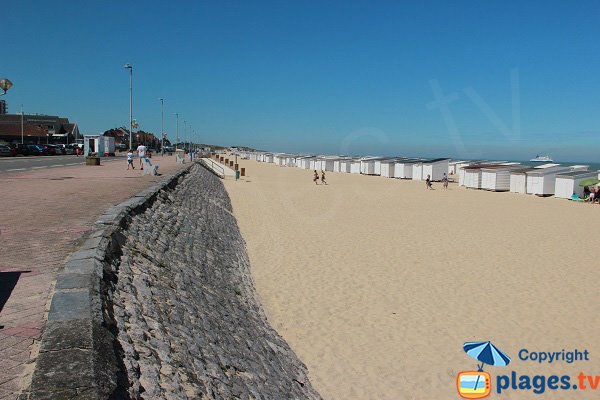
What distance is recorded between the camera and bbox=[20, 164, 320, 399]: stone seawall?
2.88 m

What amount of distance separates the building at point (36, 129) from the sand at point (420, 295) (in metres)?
53.7

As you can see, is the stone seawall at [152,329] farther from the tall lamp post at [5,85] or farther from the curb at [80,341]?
the tall lamp post at [5,85]

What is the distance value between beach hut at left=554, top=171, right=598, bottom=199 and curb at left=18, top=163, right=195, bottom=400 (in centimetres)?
3254

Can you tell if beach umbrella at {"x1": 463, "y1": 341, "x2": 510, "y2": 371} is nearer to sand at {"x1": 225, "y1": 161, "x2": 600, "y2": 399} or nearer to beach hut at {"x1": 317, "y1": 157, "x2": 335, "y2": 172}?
sand at {"x1": 225, "y1": 161, "x2": 600, "y2": 399}

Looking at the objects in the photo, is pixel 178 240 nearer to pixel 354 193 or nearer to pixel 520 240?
pixel 520 240

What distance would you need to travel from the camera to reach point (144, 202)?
1025cm

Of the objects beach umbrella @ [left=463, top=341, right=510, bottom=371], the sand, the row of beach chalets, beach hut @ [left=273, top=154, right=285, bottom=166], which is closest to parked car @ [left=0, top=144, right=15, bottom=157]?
the sand

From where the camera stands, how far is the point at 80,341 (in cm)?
302

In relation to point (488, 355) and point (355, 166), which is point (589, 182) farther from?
point (355, 166)

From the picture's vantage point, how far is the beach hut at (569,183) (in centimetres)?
2974

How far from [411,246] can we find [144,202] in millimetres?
8154

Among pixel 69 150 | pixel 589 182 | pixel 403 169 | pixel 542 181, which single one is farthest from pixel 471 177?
pixel 69 150

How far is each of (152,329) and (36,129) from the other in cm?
7306

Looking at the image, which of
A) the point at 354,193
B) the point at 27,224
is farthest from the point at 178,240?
the point at 354,193
